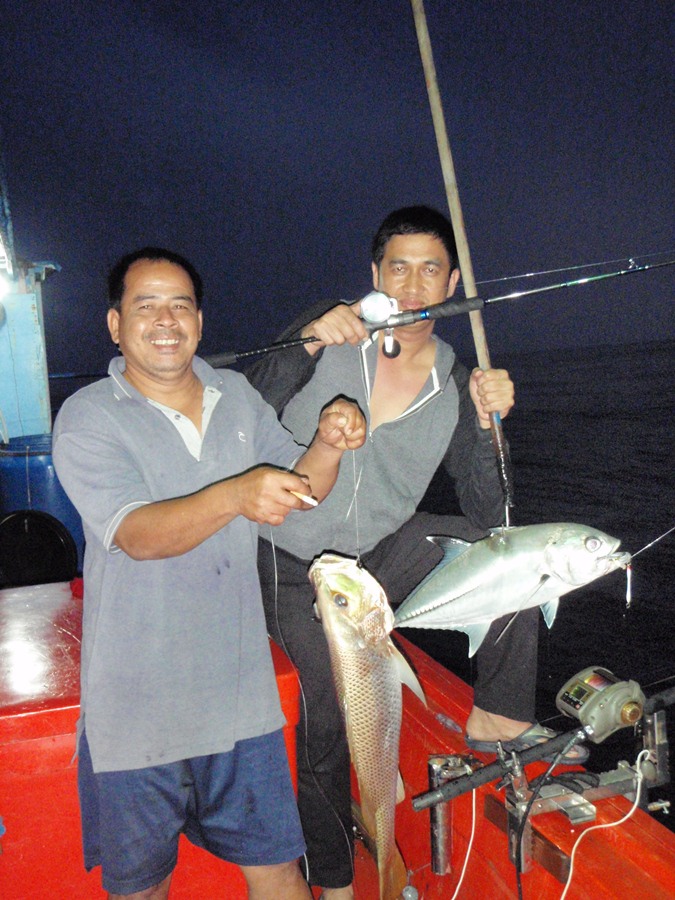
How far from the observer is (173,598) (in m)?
2.35

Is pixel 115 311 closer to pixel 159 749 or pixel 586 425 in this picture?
pixel 159 749

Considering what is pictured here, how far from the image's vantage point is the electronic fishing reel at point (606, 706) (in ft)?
7.80

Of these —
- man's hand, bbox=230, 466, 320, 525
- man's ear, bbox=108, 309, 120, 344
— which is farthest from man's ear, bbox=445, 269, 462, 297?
man's hand, bbox=230, 466, 320, 525

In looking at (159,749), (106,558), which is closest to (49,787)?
(159,749)

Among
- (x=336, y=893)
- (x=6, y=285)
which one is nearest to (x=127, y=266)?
(x=336, y=893)

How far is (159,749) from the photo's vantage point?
2293 millimetres

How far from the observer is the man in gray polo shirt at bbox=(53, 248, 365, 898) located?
2.15m

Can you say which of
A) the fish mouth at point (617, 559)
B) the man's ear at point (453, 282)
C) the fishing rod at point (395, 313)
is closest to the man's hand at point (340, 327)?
the fishing rod at point (395, 313)

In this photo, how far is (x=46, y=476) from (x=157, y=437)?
5.43m

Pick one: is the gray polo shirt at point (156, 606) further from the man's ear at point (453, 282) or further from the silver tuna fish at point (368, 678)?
the man's ear at point (453, 282)

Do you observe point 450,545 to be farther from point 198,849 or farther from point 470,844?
point 198,849

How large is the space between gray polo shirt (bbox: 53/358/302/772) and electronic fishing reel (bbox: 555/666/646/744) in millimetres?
1199

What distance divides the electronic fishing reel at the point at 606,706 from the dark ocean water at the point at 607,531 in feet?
1.01

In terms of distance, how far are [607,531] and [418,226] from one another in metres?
13.5
